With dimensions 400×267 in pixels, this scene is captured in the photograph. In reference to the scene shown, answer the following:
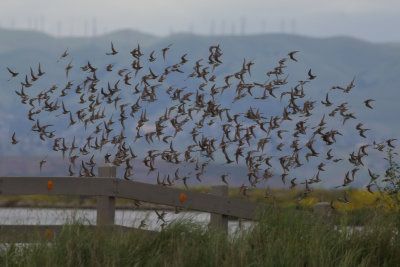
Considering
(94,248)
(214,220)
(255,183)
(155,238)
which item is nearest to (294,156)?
(255,183)

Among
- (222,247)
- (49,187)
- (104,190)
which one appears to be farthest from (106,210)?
(222,247)

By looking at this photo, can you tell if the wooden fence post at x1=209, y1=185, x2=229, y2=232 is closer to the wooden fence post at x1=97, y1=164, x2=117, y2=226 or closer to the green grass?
the green grass

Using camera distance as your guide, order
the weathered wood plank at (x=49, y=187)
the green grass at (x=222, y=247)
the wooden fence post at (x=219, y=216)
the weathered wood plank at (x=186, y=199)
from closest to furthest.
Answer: the green grass at (x=222, y=247), the weathered wood plank at (x=49, y=187), the weathered wood plank at (x=186, y=199), the wooden fence post at (x=219, y=216)

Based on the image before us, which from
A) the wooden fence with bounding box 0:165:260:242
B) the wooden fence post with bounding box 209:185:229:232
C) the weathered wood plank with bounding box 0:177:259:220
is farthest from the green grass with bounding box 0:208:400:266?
the wooden fence post with bounding box 209:185:229:232

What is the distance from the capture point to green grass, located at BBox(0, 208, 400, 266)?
8.50 m

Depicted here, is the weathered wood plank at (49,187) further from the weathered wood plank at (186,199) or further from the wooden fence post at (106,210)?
the weathered wood plank at (186,199)

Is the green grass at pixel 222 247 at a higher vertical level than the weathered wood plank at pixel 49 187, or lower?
lower

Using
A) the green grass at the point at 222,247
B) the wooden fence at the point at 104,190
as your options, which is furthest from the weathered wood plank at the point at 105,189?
the green grass at the point at 222,247

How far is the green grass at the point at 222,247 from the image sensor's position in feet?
27.9

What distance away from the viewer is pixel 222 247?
893cm

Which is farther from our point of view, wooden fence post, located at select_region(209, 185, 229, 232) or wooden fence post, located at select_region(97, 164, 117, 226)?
wooden fence post, located at select_region(209, 185, 229, 232)

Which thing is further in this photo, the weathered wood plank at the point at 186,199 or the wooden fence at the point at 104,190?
the weathered wood plank at the point at 186,199

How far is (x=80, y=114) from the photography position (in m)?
11.0

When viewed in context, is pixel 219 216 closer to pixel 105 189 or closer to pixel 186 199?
pixel 186 199
